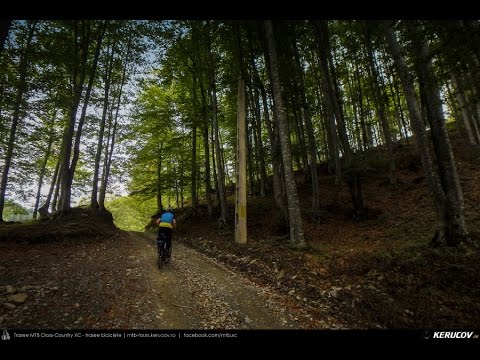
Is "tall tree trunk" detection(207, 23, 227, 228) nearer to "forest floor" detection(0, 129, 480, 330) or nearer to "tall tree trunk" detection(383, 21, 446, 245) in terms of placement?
"forest floor" detection(0, 129, 480, 330)

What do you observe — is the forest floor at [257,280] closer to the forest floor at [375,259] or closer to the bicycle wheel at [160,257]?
the forest floor at [375,259]

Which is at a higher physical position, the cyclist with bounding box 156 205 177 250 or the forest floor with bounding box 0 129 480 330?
the cyclist with bounding box 156 205 177 250

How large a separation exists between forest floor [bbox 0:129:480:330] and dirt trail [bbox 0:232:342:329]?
0.09 feet

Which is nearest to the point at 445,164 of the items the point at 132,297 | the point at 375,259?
the point at 375,259

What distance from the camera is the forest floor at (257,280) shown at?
14.5 feet

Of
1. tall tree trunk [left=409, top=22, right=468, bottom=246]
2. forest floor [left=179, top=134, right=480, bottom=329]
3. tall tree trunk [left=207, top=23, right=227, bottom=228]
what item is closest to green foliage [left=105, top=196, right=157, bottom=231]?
tall tree trunk [left=207, top=23, right=227, bottom=228]

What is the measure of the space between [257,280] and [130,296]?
340cm

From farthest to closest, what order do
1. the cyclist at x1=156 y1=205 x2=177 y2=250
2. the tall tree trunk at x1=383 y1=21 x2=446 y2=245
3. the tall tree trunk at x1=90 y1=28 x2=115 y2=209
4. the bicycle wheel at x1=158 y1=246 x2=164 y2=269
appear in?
1. the tall tree trunk at x1=90 y1=28 x2=115 y2=209
2. the cyclist at x1=156 y1=205 x2=177 y2=250
3. the bicycle wheel at x1=158 y1=246 x2=164 y2=269
4. the tall tree trunk at x1=383 y1=21 x2=446 y2=245

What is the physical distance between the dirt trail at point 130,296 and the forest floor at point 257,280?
0.03m

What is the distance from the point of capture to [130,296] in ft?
17.8

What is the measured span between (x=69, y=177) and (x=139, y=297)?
35.9 feet

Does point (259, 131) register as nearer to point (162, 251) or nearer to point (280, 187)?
point (280, 187)

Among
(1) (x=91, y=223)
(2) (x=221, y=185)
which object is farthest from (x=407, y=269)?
(1) (x=91, y=223)

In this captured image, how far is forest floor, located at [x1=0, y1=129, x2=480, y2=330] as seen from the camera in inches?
174
